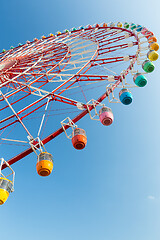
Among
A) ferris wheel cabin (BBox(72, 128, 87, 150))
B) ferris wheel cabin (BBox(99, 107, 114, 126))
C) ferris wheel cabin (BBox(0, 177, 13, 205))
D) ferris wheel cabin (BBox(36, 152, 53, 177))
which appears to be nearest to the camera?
ferris wheel cabin (BBox(0, 177, 13, 205))

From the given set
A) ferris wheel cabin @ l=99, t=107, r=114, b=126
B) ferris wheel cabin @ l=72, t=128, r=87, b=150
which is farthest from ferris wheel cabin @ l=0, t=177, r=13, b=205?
ferris wheel cabin @ l=99, t=107, r=114, b=126

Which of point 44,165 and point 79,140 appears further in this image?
point 79,140

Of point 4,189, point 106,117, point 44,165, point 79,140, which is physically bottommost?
point 4,189

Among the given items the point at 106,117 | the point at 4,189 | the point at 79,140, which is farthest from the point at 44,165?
the point at 106,117

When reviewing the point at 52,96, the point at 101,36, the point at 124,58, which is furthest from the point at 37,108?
the point at 101,36

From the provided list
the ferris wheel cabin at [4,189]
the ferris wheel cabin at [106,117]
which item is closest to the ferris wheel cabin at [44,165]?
the ferris wheel cabin at [4,189]

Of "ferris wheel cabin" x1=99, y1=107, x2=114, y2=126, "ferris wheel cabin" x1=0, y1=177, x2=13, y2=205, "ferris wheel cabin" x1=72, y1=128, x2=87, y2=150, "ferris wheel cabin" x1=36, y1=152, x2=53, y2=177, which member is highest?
"ferris wheel cabin" x1=99, y1=107, x2=114, y2=126

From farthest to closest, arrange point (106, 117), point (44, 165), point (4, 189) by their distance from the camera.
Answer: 1. point (106, 117)
2. point (44, 165)
3. point (4, 189)

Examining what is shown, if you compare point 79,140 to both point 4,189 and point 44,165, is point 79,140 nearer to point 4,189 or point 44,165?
point 44,165

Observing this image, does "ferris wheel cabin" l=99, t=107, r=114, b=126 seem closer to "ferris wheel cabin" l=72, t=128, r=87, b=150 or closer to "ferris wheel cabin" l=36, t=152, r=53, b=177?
"ferris wheel cabin" l=72, t=128, r=87, b=150

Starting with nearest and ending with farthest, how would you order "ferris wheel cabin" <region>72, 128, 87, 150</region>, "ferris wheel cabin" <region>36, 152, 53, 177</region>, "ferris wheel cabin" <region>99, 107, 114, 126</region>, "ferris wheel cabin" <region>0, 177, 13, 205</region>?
"ferris wheel cabin" <region>0, 177, 13, 205</region> < "ferris wheel cabin" <region>36, 152, 53, 177</region> < "ferris wheel cabin" <region>72, 128, 87, 150</region> < "ferris wheel cabin" <region>99, 107, 114, 126</region>

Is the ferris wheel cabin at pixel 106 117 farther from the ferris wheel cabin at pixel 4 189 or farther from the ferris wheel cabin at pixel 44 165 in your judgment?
the ferris wheel cabin at pixel 4 189

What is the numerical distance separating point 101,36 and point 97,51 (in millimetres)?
3378

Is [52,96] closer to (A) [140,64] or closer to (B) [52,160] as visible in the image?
(B) [52,160]
